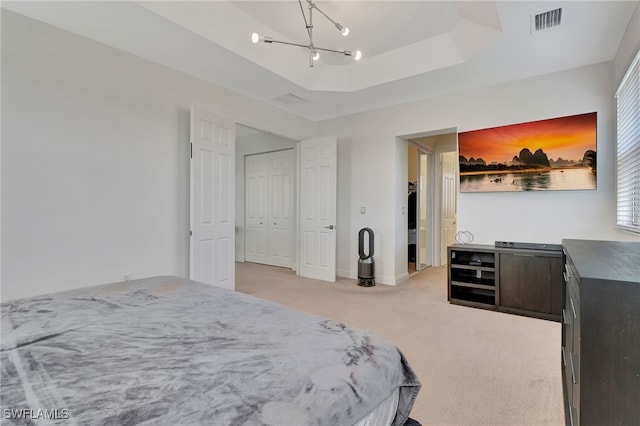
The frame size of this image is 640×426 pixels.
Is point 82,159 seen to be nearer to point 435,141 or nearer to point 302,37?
point 302,37

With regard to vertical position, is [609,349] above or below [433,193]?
below

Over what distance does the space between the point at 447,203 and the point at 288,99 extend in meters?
3.86

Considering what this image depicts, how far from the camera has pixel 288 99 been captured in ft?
14.7

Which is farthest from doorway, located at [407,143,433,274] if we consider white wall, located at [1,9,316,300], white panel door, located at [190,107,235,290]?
white wall, located at [1,9,316,300]

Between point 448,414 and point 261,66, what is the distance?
356 cm

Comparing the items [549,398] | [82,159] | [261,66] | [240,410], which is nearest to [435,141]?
[261,66]

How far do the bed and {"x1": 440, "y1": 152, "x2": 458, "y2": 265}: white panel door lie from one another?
5402 mm

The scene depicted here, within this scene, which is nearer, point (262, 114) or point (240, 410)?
point (240, 410)

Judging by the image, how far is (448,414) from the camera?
1.72 meters

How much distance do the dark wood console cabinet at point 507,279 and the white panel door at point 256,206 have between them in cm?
405

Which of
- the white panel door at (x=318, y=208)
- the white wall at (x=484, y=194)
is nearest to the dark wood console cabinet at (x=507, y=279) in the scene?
the white wall at (x=484, y=194)

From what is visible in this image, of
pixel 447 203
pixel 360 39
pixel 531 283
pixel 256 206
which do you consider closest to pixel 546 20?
pixel 360 39

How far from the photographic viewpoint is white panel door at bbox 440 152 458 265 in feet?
20.1

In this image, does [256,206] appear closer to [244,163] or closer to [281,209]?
[281,209]
